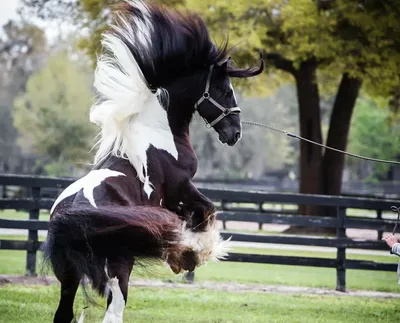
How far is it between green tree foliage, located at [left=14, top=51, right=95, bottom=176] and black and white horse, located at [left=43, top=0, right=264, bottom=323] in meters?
33.4

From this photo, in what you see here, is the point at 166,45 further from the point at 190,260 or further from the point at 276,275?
the point at 276,275

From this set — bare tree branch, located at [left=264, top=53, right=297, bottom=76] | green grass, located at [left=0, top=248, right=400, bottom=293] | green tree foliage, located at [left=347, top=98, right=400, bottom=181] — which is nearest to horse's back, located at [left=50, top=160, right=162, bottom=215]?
green grass, located at [left=0, top=248, right=400, bottom=293]

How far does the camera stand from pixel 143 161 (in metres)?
6.04

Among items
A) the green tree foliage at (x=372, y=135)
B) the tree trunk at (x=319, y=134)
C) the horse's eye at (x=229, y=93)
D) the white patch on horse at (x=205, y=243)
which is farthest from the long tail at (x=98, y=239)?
the green tree foliage at (x=372, y=135)

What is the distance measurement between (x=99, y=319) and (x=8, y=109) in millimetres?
49815

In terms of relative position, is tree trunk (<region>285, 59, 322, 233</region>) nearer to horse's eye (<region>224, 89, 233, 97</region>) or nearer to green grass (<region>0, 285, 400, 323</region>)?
green grass (<region>0, 285, 400, 323</region>)

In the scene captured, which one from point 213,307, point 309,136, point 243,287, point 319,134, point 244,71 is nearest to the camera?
point 244,71

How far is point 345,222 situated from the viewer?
11.7 metres

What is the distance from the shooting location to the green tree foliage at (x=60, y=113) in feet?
132

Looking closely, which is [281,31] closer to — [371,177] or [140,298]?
[140,298]

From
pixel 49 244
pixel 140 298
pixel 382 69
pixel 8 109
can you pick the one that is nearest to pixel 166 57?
pixel 49 244

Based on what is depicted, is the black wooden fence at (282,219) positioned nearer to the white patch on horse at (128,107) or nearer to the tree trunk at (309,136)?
the white patch on horse at (128,107)

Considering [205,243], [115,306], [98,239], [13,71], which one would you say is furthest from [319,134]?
[13,71]

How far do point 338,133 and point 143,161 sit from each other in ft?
54.3
